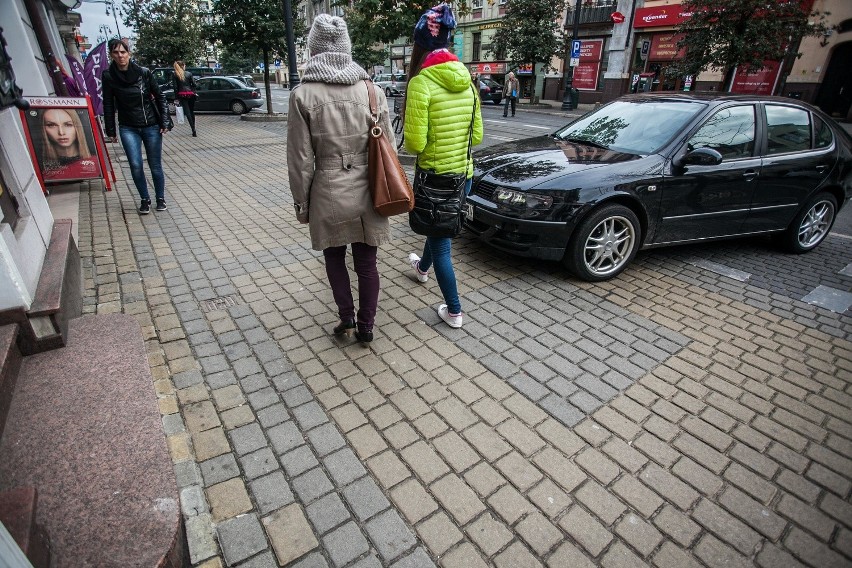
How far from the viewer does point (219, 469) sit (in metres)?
2.41

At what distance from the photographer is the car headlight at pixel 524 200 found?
4.13 m

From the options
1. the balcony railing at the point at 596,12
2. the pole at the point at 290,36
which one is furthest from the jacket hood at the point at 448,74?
the balcony railing at the point at 596,12

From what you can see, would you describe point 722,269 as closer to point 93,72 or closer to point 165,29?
point 93,72

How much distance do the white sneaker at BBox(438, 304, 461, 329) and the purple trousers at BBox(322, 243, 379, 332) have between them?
2.10 ft

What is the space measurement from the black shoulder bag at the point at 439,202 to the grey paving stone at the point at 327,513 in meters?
1.84

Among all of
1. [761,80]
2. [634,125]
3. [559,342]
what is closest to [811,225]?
[634,125]

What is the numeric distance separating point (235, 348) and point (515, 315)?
2.18m

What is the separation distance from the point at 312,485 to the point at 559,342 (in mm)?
2066

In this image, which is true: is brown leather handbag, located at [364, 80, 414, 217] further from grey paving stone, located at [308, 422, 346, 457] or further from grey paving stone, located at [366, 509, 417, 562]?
grey paving stone, located at [366, 509, 417, 562]

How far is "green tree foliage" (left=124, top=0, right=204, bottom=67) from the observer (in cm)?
3322

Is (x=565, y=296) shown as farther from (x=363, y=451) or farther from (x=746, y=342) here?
(x=363, y=451)

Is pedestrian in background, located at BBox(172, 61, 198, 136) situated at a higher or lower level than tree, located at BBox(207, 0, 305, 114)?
lower

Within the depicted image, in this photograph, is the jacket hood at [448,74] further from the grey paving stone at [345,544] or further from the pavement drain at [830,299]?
the pavement drain at [830,299]

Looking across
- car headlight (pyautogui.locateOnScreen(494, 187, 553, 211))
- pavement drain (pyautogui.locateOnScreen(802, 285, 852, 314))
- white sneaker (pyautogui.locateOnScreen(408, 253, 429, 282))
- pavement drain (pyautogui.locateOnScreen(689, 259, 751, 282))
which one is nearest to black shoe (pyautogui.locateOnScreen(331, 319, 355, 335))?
white sneaker (pyautogui.locateOnScreen(408, 253, 429, 282))
